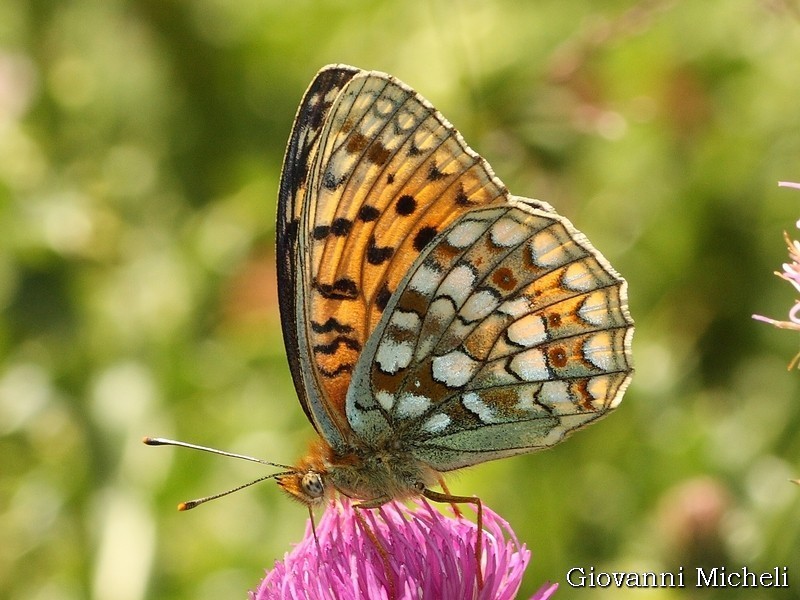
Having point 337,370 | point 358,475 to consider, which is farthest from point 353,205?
point 358,475

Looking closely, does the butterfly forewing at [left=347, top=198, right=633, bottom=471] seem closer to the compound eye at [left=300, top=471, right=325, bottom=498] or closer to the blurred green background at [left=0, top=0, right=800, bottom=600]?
the compound eye at [left=300, top=471, right=325, bottom=498]

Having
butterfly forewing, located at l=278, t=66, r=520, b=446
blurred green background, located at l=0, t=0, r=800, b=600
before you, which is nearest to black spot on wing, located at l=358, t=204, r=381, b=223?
butterfly forewing, located at l=278, t=66, r=520, b=446

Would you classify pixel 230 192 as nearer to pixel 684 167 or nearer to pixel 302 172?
pixel 684 167

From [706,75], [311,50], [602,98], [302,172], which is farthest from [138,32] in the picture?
[302,172]

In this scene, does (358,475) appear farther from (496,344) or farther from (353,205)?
(353,205)

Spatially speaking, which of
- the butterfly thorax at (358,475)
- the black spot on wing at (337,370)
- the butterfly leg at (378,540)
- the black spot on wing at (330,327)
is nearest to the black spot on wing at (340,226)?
the black spot on wing at (330,327)

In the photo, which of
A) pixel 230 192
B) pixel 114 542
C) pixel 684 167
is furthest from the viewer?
pixel 230 192

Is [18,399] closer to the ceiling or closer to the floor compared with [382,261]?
closer to the ceiling
